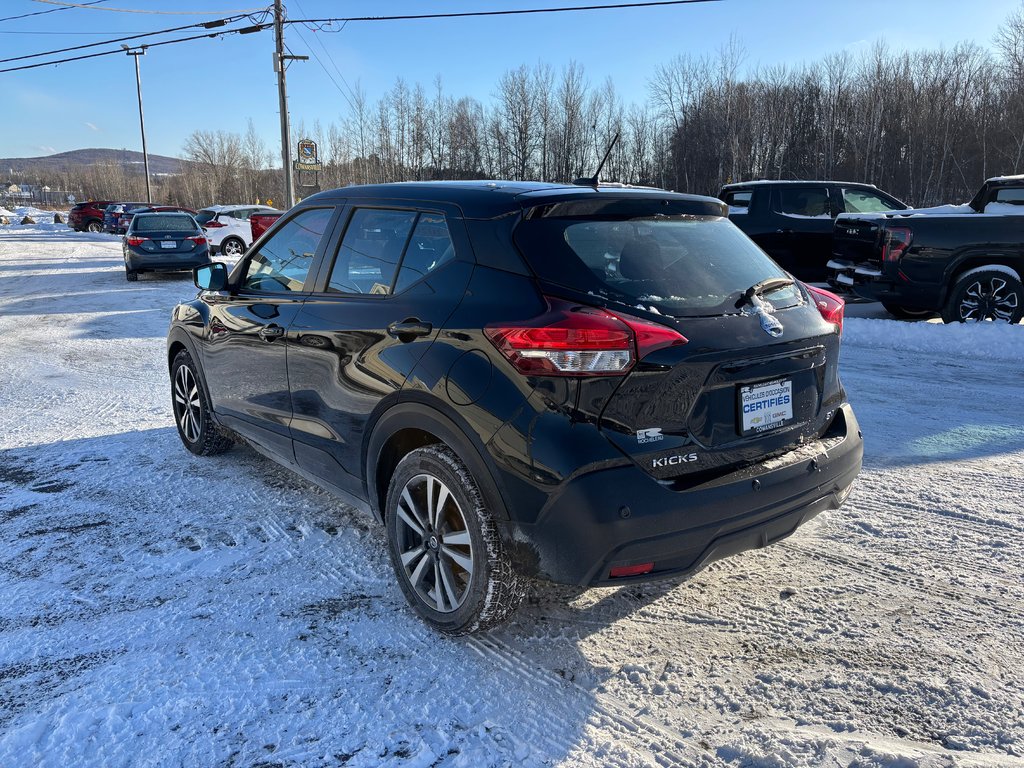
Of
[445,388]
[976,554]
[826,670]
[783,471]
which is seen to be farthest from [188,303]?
→ [976,554]

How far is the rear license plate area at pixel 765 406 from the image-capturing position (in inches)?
105

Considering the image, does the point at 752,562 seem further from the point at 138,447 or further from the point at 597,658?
the point at 138,447

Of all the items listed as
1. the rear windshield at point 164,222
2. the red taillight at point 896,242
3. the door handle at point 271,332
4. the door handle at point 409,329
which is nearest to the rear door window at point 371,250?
the door handle at point 409,329

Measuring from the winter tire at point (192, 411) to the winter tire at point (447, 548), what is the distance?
2320 mm

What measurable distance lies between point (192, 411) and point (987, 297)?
29.8 ft

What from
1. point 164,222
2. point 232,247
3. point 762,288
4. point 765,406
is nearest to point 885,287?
point 762,288

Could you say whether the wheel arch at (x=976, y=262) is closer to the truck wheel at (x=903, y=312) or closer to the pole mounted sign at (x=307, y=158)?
the truck wheel at (x=903, y=312)

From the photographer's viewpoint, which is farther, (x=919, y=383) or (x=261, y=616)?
(x=919, y=383)

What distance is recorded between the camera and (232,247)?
23.5m

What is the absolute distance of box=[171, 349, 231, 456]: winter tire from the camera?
4934mm

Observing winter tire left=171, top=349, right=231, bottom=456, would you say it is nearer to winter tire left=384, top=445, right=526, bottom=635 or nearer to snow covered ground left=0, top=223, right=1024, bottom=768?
snow covered ground left=0, top=223, right=1024, bottom=768

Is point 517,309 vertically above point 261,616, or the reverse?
point 517,309

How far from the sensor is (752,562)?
3.50 meters

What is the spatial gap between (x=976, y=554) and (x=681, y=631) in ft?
5.38
